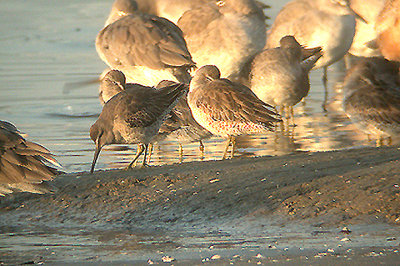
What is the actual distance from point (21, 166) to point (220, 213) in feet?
4.47

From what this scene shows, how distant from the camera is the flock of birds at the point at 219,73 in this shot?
22.4 ft

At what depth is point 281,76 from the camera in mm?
9188

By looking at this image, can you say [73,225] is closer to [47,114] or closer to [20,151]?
[20,151]

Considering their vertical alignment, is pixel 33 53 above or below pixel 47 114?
below

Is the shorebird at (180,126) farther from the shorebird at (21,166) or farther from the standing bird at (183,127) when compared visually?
the shorebird at (21,166)

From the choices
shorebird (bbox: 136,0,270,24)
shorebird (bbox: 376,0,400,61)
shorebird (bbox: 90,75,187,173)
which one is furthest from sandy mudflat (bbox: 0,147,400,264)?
shorebird (bbox: 136,0,270,24)

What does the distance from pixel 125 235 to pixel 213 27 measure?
6.29m

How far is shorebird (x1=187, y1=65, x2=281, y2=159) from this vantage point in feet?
23.1

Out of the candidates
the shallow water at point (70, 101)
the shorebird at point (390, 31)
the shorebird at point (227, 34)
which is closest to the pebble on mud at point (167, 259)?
the shallow water at point (70, 101)

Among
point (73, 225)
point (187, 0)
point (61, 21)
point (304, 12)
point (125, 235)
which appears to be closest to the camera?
point (125, 235)

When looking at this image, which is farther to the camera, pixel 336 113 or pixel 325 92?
pixel 325 92

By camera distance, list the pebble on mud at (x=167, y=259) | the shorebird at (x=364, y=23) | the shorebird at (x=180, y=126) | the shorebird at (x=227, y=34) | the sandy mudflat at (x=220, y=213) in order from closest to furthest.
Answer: the pebble on mud at (x=167, y=259) → the sandy mudflat at (x=220, y=213) → the shorebird at (x=180, y=126) → the shorebird at (x=227, y=34) → the shorebird at (x=364, y=23)

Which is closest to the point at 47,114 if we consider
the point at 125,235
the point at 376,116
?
the point at 376,116

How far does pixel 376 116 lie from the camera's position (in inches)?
297
